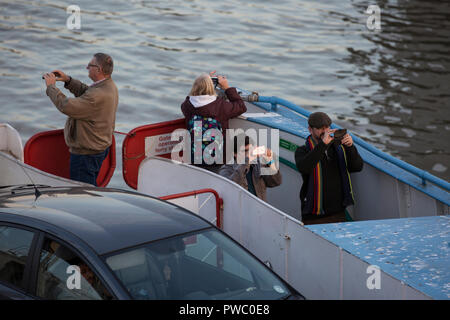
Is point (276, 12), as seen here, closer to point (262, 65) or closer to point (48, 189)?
point (262, 65)

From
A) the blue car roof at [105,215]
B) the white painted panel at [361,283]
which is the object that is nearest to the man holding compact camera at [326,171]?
the white painted panel at [361,283]

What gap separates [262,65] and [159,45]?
3.20 metres

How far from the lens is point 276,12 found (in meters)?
24.0

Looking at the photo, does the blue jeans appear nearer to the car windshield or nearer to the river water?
Answer: the car windshield

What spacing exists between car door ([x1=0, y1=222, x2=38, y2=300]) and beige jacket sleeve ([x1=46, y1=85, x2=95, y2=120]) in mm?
2496

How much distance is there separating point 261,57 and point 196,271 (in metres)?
16.7

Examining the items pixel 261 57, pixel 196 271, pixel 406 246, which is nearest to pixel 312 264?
pixel 406 246

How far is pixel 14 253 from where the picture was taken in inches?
182

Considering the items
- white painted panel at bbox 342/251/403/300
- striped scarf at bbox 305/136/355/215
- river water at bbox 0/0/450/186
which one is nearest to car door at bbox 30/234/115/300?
white painted panel at bbox 342/251/403/300

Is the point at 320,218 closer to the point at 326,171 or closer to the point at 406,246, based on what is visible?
the point at 326,171

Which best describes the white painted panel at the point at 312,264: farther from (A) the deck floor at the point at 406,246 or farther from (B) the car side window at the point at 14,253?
(B) the car side window at the point at 14,253

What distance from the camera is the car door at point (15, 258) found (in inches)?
176

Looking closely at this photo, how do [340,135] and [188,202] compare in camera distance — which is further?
[340,135]

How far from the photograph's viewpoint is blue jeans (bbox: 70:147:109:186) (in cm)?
750
